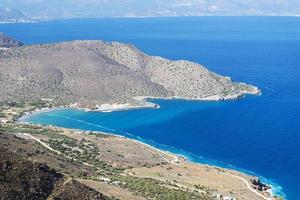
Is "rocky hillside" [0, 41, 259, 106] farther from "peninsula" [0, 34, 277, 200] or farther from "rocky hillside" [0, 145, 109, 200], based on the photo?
"rocky hillside" [0, 145, 109, 200]

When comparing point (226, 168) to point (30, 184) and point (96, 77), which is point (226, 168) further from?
point (96, 77)

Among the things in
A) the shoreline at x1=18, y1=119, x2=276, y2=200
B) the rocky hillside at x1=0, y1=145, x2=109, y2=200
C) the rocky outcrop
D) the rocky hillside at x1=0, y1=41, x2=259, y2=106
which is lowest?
the rocky outcrop

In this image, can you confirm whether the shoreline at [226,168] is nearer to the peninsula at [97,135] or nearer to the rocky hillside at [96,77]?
the peninsula at [97,135]

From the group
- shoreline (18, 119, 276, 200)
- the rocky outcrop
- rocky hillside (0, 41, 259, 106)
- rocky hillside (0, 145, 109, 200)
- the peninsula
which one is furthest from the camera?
rocky hillside (0, 41, 259, 106)

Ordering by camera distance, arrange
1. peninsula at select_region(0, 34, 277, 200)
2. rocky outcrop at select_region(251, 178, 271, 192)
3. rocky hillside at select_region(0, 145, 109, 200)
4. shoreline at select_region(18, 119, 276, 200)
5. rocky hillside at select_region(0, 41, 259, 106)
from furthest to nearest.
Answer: rocky hillside at select_region(0, 41, 259, 106), shoreline at select_region(18, 119, 276, 200), rocky outcrop at select_region(251, 178, 271, 192), peninsula at select_region(0, 34, 277, 200), rocky hillside at select_region(0, 145, 109, 200)

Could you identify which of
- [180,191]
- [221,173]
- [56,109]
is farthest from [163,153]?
Answer: [56,109]

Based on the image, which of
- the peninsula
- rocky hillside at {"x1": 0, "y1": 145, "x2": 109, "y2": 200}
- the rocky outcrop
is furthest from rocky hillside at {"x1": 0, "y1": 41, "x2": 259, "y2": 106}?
rocky hillside at {"x1": 0, "y1": 145, "x2": 109, "y2": 200}

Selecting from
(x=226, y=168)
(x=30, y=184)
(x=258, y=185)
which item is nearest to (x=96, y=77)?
(x=226, y=168)

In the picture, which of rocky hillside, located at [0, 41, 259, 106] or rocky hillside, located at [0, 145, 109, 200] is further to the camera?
rocky hillside, located at [0, 41, 259, 106]
